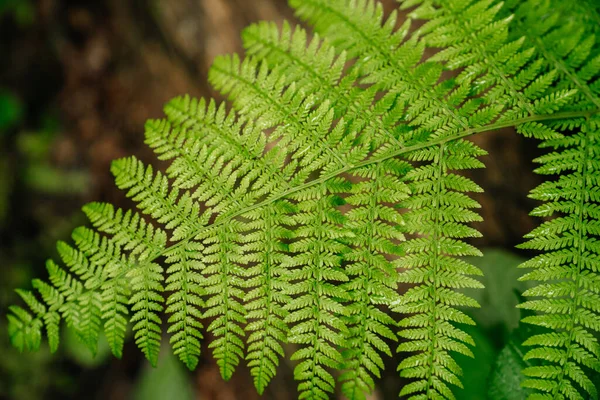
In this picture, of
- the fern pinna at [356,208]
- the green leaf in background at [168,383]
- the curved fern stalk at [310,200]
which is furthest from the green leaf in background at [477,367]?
the green leaf in background at [168,383]

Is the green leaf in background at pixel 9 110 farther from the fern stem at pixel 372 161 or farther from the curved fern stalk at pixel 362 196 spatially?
the curved fern stalk at pixel 362 196

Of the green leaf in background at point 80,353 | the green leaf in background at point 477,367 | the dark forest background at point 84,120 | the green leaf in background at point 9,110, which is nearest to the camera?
the green leaf in background at point 477,367

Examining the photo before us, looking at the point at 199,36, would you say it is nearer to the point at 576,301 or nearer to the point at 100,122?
the point at 100,122

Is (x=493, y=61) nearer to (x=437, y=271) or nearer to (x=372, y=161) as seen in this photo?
(x=372, y=161)

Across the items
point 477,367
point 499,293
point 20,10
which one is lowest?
point 477,367

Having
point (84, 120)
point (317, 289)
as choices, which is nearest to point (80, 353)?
point (84, 120)
